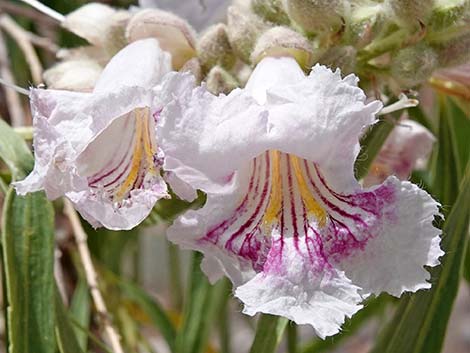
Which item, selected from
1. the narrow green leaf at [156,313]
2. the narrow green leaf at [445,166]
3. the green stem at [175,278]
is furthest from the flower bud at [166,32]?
the green stem at [175,278]

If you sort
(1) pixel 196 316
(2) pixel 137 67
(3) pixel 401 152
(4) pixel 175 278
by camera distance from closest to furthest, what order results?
(2) pixel 137 67
(3) pixel 401 152
(1) pixel 196 316
(4) pixel 175 278

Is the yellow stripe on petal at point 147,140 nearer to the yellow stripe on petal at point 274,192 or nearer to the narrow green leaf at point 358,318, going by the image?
the yellow stripe on petal at point 274,192

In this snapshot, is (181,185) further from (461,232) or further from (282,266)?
(461,232)

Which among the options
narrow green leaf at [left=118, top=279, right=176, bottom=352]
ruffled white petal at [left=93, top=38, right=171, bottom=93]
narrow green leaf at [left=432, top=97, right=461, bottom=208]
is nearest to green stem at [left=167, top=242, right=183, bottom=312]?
narrow green leaf at [left=118, top=279, right=176, bottom=352]

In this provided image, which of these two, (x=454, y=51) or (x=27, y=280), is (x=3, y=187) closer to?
(x=27, y=280)

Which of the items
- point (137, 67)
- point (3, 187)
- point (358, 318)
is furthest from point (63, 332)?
point (358, 318)

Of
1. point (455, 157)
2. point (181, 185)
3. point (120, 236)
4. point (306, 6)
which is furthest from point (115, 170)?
point (120, 236)
